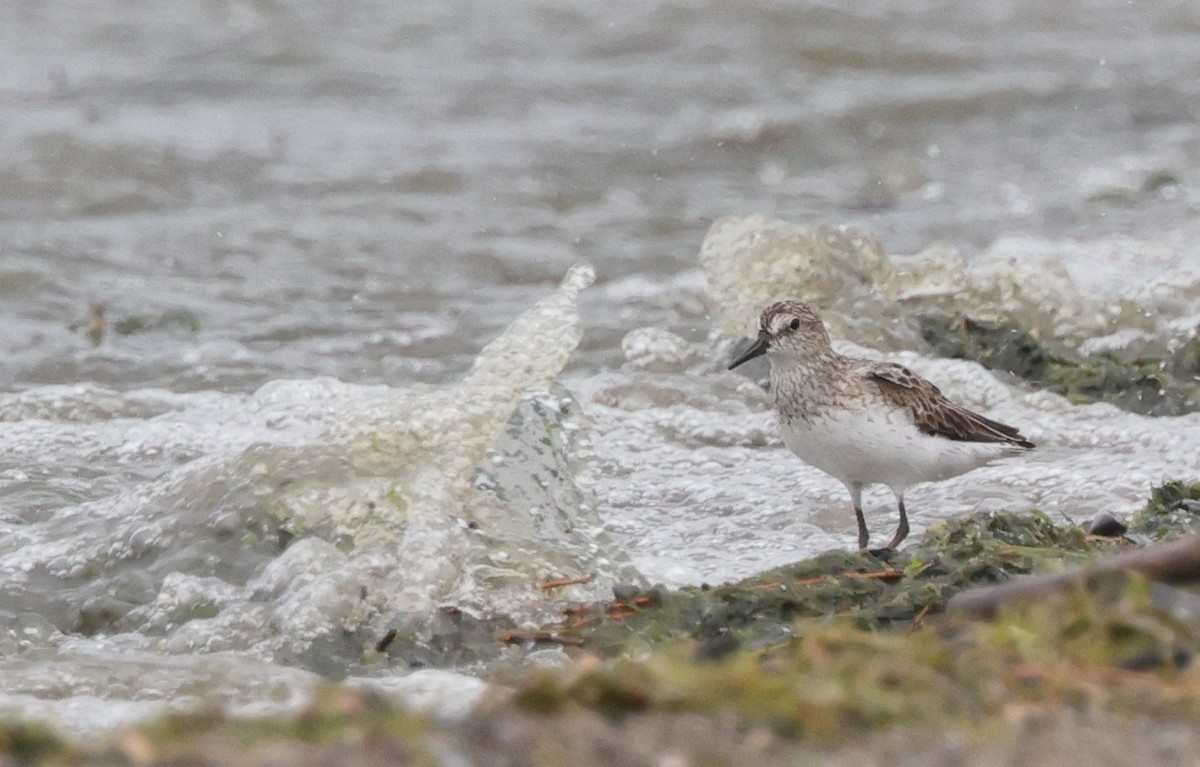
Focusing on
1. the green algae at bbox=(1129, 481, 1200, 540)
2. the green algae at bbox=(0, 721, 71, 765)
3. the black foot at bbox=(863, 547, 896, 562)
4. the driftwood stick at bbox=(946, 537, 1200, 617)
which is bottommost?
the black foot at bbox=(863, 547, 896, 562)

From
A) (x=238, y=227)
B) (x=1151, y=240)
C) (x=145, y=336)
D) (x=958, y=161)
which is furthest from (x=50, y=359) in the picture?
(x=958, y=161)

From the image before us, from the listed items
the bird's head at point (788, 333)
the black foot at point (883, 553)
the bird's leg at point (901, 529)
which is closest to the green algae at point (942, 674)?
the black foot at point (883, 553)

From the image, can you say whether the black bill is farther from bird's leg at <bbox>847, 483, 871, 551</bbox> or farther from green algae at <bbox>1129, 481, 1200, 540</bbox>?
green algae at <bbox>1129, 481, 1200, 540</bbox>

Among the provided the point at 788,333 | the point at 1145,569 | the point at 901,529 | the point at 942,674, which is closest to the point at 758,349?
the point at 788,333

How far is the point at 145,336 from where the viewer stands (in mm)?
8109

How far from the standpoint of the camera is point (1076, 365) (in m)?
7.14

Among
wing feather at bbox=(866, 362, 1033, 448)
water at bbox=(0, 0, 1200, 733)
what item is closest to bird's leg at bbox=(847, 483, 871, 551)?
water at bbox=(0, 0, 1200, 733)

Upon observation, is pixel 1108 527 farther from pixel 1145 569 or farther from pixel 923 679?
pixel 923 679

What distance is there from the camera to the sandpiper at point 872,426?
5285 mm

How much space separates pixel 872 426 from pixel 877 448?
3.1 inches

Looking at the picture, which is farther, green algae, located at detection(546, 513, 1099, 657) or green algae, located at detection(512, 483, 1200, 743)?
green algae, located at detection(546, 513, 1099, 657)

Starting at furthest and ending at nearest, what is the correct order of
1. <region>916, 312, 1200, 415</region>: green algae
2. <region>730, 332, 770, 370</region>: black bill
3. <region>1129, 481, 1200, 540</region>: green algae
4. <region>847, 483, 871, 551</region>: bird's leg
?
<region>916, 312, 1200, 415</region>: green algae → <region>730, 332, 770, 370</region>: black bill → <region>847, 483, 871, 551</region>: bird's leg → <region>1129, 481, 1200, 540</region>: green algae

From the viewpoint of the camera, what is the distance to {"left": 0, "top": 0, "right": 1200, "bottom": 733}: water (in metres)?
4.91

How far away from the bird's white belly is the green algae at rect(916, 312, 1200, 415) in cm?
148
